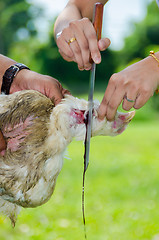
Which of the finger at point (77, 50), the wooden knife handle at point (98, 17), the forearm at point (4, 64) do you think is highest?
the wooden knife handle at point (98, 17)

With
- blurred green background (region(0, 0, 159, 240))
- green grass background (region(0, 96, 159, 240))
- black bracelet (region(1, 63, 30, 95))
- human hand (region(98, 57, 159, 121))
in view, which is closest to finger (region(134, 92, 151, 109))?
human hand (region(98, 57, 159, 121))

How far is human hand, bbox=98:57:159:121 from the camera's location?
3.52 feet

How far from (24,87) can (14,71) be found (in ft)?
0.20

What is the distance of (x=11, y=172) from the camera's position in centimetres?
103

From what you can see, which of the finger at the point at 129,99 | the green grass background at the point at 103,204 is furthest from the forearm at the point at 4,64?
the green grass background at the point at 103,204

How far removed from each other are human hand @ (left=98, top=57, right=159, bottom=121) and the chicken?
119 millimetres

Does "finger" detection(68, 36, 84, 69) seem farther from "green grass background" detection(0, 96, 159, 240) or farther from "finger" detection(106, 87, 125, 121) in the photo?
"green grass background" detection(0, 96, 159, 240)

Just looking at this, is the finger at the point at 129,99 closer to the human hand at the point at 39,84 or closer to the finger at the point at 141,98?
the finger at the point at 141,98

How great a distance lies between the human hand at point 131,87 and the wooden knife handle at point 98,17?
0.14 m

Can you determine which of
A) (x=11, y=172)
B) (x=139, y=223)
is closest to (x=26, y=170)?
(x=11, y=172)

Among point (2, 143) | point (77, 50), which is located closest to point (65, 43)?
point (77, 50)

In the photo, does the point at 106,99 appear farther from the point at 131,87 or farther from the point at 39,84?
the point at 39,84

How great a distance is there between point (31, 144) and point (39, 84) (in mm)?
226

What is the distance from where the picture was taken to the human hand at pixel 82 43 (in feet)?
3.60
